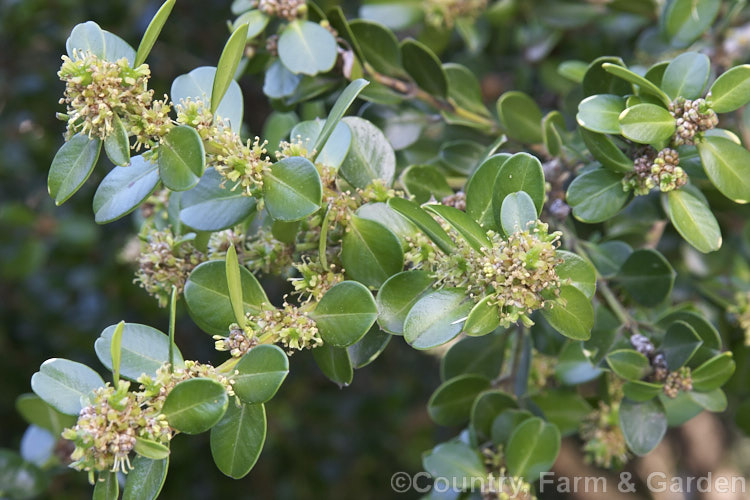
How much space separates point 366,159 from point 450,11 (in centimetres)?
85

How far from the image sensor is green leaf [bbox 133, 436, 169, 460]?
816mm

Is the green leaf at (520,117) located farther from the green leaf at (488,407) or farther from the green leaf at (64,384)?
the green leaf at (64,384)

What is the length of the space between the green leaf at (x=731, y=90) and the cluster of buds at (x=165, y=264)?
0.78 metres

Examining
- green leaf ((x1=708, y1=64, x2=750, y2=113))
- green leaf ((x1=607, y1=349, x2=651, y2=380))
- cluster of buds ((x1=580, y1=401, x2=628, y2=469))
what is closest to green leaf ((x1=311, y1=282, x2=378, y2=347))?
green leaf ((x1=607, y1=349, x2=651, y2=380))

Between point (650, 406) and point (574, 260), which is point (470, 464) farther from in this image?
point (574, 260)

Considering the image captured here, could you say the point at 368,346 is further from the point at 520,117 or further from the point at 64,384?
the point at 520,117

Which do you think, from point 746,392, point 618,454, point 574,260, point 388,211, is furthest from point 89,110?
point 746,392

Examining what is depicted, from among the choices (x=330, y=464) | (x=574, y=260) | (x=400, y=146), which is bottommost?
(x=330, y=464)

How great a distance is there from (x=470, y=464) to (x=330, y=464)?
1941mm

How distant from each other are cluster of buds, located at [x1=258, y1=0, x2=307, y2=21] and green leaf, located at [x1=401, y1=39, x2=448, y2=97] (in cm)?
22

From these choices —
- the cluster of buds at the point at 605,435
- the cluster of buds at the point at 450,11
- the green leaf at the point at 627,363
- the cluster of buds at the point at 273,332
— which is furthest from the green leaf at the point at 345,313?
the cluster of buds at the point at 450,11

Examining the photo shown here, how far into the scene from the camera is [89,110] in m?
0.85

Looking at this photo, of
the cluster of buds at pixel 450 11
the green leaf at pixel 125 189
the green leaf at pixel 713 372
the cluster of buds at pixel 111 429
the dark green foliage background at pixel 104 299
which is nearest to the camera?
the cluster of buds at pixel 111 429

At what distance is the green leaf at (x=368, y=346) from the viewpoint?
1014 mm
